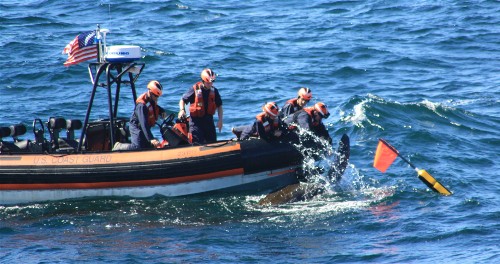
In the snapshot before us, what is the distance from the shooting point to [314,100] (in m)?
19.9

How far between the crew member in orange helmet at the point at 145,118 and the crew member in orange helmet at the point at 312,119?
6.46 ft

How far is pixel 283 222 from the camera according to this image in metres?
12.6

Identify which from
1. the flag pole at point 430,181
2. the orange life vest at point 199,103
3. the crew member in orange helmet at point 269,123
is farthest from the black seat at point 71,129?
the flag pole at point 430,181

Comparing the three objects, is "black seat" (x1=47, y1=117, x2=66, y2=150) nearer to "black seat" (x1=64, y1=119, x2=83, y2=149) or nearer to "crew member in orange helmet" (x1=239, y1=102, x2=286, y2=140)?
"black seat" (x1=64, y1=119, x2=83, y2=149)

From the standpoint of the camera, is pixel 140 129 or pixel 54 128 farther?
pixel 54 128

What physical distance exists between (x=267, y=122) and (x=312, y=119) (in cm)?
79

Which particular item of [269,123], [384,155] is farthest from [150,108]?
[384,155]

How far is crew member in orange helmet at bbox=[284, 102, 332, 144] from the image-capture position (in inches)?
538

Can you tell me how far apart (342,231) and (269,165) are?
1.72 meters

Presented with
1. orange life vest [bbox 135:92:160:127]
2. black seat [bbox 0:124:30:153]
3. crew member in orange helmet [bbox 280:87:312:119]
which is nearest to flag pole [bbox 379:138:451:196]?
crew member in orange helmet [bbox 280:87:312:119]

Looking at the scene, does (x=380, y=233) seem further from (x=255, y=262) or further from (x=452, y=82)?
(x=452, y=82)

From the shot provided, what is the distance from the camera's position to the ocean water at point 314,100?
38.8 feet

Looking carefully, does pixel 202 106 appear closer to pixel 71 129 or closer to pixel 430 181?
pixel 71 129

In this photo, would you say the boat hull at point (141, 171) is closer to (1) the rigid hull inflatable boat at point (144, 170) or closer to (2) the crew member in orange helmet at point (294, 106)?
(1) the rigid hull inflatable boat at point (144, 170)
